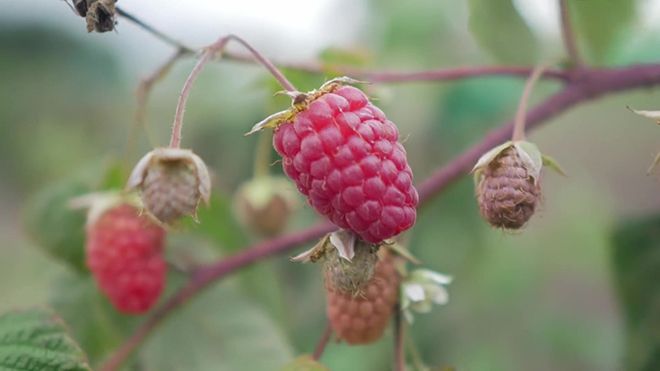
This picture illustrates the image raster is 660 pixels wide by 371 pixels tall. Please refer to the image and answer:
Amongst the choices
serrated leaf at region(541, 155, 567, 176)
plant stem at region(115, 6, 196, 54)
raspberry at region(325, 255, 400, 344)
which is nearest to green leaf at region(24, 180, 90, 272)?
plant stem at region(115, 6, 196, 54)

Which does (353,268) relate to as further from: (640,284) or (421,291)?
(640,284)

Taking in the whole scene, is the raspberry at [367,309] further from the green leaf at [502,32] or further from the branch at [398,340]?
the green leaf at [502,32]

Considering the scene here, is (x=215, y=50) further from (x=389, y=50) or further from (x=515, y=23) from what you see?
(x=389, y=50)

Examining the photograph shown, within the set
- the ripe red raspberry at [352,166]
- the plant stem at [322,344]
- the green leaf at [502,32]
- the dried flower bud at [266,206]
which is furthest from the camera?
the dried flower bud at [266,206]

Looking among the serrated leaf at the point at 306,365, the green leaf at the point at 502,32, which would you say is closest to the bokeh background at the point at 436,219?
the green leaf at the point at 502,32

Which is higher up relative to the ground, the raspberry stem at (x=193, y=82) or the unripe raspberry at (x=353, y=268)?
the raspberry stem at (x=193, y=82)

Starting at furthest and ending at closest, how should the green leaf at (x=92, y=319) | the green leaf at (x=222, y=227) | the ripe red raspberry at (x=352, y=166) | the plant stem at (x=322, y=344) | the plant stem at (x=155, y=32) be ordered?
the green leaf at (x=222, y=227) < the green leaf at (x=92, y=319) < the plant stem at (x=322, y=344) < the plant stem at (x=155, y=32) < the ripe red raspberry at (x=352, y=166)
